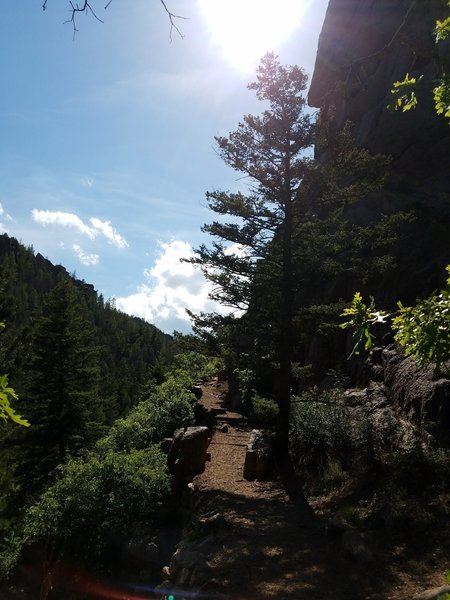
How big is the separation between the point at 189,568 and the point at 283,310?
22.2 ft

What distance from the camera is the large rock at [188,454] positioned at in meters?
11.3

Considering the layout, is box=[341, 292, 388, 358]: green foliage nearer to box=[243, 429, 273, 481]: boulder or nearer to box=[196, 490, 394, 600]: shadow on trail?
box=[196, 490, 394, 600]: shadow on trail

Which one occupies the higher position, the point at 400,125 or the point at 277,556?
the point at 400,125

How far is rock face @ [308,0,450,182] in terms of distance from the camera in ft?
75.6

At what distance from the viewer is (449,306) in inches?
128

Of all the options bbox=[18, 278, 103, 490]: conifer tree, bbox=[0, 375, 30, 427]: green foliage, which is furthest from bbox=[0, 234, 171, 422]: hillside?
bbox=[0, 375, 30, 427]: green foliage

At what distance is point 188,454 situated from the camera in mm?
11562

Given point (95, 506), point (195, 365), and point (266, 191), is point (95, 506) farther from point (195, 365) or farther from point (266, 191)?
point (195, 365)

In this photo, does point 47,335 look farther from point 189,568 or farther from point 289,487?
point 189,568

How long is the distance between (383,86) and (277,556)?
28.3 m

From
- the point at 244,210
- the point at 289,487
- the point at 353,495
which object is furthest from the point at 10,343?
the point at 353,495

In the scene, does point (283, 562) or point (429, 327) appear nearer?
point (429, 327)

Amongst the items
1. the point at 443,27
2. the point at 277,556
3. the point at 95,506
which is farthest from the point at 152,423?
the point at 443,27

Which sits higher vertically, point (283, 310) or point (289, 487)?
point (283, 310)
